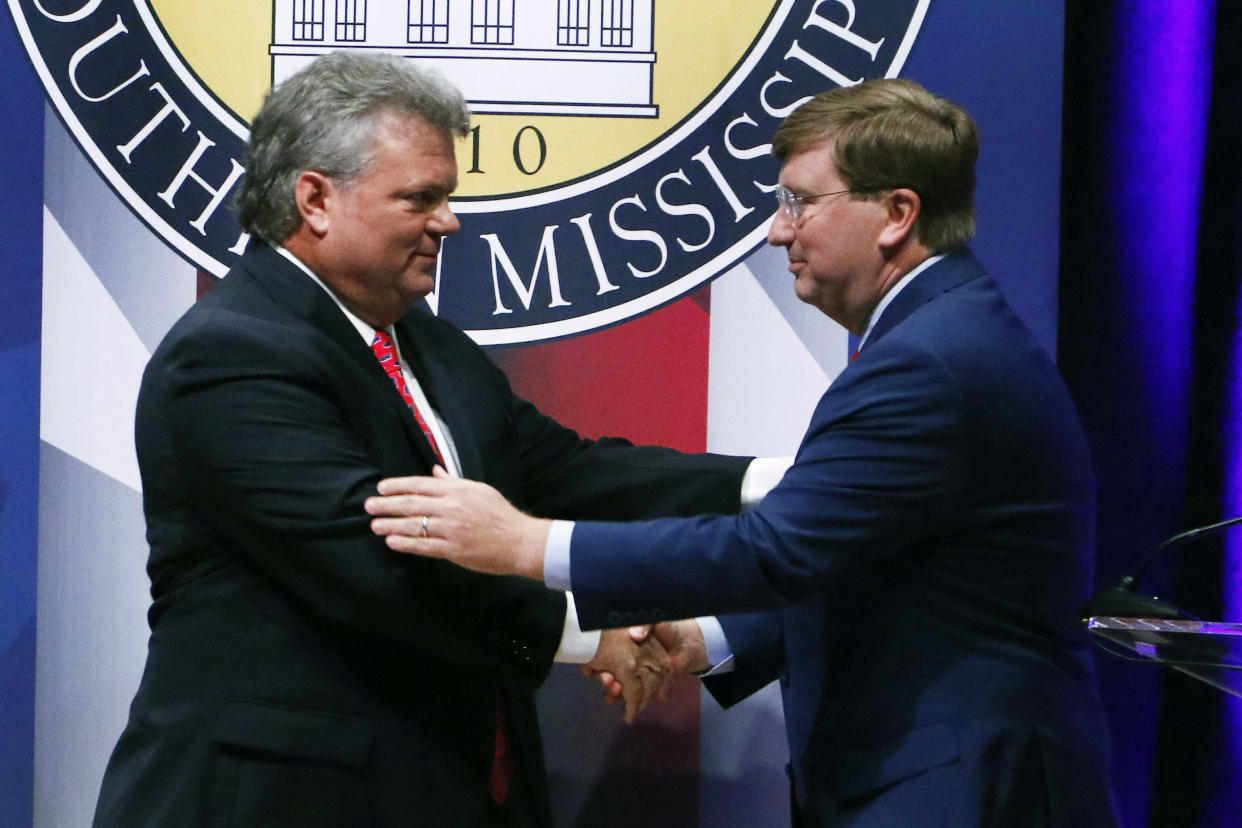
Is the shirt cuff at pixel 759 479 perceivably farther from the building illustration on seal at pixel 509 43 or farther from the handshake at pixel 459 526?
the building illustration on seal at pixel 509 43

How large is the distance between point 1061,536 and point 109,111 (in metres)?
2.00

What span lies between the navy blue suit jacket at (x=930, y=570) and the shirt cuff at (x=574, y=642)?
11.4 inches

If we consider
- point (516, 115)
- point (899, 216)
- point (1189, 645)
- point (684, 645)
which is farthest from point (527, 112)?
point (1189, 645)

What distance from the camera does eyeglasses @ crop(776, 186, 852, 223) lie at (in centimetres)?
196

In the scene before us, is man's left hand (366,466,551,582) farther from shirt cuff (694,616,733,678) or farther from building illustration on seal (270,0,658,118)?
building illustration on seal (270,0,658,118)

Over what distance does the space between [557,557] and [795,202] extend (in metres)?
0.67

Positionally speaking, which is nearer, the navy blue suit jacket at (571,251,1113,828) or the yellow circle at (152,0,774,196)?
the navy blue suit jacket at (571,251,1113,828)

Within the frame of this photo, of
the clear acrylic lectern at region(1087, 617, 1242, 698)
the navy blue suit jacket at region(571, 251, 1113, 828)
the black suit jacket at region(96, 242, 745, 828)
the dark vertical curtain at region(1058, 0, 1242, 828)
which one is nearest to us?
the clear acrylic lectern at region(1087, 617, 1242, 698)

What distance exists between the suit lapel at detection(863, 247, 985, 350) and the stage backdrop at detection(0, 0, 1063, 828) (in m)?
0.75

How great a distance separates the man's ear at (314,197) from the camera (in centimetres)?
198

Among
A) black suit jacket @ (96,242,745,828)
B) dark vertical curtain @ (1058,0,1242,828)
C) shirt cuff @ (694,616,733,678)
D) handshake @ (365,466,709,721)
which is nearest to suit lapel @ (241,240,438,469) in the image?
black suit jacket @ (96,242,745,828)

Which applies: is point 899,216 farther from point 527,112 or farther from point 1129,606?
point 527,112

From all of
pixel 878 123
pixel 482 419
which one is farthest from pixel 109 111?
pixel 878 123

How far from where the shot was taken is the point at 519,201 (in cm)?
263
